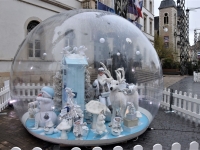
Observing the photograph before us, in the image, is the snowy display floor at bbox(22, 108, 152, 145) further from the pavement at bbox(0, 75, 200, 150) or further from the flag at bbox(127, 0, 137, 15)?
the flag at bbox(127, 0, 137, 15)

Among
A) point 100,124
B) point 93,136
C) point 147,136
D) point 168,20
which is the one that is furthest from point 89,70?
point 168,20

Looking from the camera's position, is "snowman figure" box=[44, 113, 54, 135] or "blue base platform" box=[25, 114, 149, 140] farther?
"snowman figure" box=[44, 113, 54, 135]

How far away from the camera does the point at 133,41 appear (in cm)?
547

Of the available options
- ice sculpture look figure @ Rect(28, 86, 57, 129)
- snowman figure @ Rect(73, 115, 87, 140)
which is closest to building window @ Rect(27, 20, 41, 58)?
ice sculpture look figure @ Rect(28, 86, 57, 129)

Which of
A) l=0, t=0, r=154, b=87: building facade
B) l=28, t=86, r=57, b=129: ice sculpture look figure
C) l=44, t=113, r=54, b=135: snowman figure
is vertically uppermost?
l=0, t=0, r=154, b=87: building facade

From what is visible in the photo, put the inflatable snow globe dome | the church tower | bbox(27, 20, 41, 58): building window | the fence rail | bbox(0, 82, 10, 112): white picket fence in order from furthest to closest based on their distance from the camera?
the church tower < bbox(0, 82, 10, 112): white picket fence < the fence rail < bbox(27, 20, 41, 58): building window < the inflatable snow globe dome

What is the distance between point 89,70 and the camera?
5.75 metres

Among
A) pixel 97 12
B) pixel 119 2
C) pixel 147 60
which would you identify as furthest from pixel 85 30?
pixel 119 2

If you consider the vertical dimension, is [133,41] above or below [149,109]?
above

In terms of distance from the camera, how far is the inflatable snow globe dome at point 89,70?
460 cm

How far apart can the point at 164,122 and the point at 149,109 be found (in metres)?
0.71

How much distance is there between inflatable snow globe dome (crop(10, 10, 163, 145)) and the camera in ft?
15.1

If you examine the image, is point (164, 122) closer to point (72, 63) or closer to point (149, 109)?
point (149, 109)

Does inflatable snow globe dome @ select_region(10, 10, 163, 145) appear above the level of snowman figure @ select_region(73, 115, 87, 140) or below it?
above
